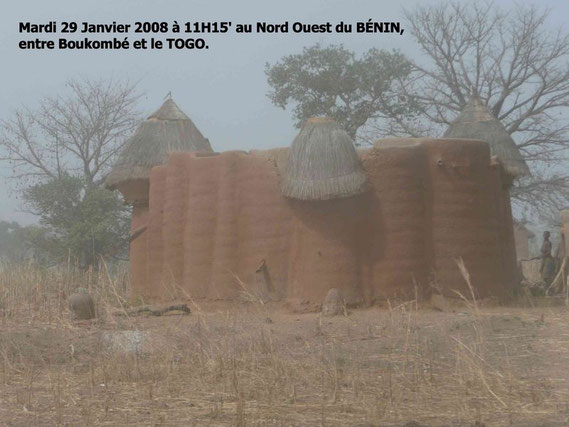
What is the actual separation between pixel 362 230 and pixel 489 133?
522 cm

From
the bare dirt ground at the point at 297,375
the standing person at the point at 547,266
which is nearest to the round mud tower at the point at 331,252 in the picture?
the bare dirt ground at the point at 297,375

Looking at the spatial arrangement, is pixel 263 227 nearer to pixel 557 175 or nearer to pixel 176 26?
pixel 176 26

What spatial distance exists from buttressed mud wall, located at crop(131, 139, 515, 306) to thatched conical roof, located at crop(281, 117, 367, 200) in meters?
0.23

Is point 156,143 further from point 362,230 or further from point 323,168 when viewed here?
point 362,230

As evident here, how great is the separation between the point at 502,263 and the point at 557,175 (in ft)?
35.8

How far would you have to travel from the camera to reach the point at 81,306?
1142 centimetres

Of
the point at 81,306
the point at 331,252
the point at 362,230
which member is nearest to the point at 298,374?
the point at 331,252

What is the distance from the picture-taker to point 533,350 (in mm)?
7520

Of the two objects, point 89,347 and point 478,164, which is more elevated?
point 478,164

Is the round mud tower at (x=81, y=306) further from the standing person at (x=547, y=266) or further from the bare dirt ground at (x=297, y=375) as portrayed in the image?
the standing person at (x=547, y=266)

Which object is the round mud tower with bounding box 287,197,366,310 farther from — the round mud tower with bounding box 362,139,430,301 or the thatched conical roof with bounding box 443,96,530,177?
the thatched conical roof with bounding box 443,96,530,177

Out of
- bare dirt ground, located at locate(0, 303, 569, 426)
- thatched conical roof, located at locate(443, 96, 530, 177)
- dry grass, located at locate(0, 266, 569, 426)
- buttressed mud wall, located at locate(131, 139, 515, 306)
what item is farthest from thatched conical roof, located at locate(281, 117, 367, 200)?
thatched conical roof, located at locate(443, 96, 530, 177)

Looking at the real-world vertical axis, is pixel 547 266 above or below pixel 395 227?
below

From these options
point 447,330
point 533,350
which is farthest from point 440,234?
point 533,350
